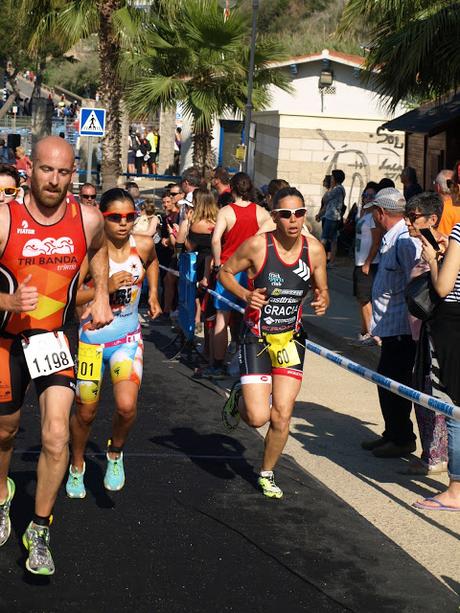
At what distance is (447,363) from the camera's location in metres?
7.13

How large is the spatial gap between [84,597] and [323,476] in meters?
2.83

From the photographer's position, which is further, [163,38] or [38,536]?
[163,38]

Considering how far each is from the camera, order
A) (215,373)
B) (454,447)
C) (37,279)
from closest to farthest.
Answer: (37,279) → (454,447) → (215,373)

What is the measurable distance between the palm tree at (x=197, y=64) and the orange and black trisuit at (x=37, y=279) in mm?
20540

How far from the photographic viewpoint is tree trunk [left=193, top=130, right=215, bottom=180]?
89.9ft

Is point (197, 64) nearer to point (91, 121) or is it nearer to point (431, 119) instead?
point (91, 121)

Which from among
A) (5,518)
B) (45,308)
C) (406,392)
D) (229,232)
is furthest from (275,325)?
(229,232)

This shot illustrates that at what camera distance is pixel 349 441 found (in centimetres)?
905

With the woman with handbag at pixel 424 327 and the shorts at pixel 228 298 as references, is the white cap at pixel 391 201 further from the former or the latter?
the shorts at pixel 228 298

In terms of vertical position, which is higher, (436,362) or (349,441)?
A: (436,362)

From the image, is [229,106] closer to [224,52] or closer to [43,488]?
[224,52]

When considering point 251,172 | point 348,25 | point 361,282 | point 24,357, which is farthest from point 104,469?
point 251,172

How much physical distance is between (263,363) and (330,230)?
14.2 metres

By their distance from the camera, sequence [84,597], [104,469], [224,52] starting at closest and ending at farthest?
1. [84,597]
2. [104,469]
3. [224,52]
